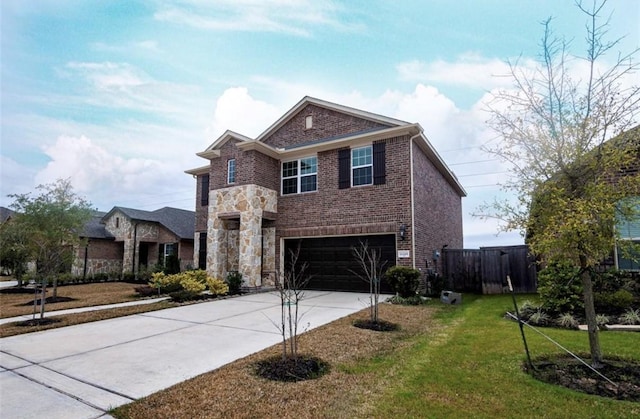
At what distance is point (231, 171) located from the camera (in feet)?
49.3

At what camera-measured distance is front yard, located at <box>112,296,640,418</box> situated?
3371 millimetres

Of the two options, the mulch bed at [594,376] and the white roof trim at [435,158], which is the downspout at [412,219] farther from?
the mulch bed at [594,376]

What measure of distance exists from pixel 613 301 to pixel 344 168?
359 inches

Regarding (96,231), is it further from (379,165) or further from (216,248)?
(379,165)

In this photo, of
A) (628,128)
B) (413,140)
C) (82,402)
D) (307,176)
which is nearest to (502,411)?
(628,128)

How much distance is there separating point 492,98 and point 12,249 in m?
19.7

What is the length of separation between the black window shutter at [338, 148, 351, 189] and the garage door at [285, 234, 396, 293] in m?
2.17

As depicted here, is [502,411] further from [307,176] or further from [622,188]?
[307,176]

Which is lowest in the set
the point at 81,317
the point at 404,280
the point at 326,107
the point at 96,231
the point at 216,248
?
the point at 81,317

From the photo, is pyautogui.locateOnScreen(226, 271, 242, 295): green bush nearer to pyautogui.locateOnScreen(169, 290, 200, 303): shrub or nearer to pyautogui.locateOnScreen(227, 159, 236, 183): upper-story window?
pyautogui.locateOnScreen(169, 290, 200, 303): shrub

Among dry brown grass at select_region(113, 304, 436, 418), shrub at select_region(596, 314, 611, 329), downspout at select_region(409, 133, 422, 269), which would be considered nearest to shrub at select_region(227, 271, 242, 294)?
downspout at select_region(409, 133, 422, 269)

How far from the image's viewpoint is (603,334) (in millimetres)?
6238

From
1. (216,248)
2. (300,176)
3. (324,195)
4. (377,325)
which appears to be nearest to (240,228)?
(216,248)

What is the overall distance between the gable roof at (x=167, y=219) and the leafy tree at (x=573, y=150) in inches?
847
